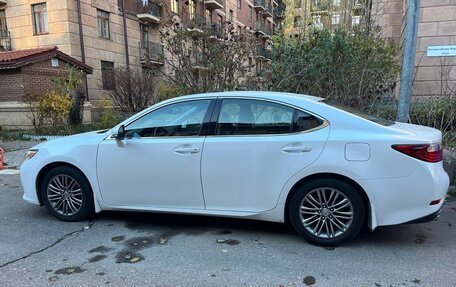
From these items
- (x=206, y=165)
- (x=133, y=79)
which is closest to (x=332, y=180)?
(x=206, y=165)

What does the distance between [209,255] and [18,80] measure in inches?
589

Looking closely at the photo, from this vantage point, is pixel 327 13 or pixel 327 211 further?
pixel 327 13

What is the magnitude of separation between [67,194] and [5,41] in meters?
21.2

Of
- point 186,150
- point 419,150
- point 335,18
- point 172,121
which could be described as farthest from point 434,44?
point 186,150

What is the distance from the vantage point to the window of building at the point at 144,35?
2619cm

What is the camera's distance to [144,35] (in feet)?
87.2

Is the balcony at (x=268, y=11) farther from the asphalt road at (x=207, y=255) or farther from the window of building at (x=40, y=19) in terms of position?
the asphalt road at (x=207, y=255)

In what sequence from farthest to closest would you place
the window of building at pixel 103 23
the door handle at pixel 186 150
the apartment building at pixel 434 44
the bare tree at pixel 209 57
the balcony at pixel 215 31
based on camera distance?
the window of building at pixel 103 23 < the apartment building at pixel 434 44 < the balcony at pixel 215 31 < the bare tree at pixel 209 57 < the door handle at pixel 186 150

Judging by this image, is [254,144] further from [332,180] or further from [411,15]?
[411,15]

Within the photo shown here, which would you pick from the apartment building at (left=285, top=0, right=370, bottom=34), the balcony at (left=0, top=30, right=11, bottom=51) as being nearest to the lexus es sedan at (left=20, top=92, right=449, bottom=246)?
the apartment building at (left=285, top=0, right=370, bottom=34)

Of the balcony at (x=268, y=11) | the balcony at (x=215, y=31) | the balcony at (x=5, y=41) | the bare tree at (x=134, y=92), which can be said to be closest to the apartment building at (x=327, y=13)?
the balcony at (x=215, y=31)

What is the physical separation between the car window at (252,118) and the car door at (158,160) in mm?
215

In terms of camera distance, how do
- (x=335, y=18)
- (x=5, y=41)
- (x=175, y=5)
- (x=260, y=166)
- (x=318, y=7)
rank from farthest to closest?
(x=175, y=5), (x=5, y=41), (x=318, y=7), (x=335, y=18), (x=260, y=166)

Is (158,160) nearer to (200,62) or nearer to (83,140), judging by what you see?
(83,140)
